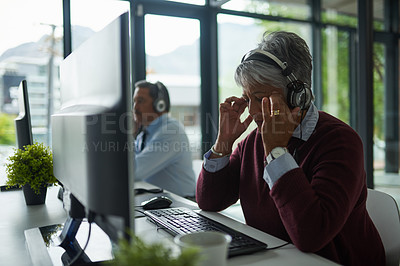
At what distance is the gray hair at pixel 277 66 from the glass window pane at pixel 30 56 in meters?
2.25

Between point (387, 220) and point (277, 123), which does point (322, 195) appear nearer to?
point (277, 123)

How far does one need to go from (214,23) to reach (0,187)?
2472 mm

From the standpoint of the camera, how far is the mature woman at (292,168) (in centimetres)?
98

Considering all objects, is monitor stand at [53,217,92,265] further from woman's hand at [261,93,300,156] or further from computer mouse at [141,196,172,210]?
woman's hand at [261,93,300,156]

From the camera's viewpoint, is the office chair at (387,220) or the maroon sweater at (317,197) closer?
the maroon sweater at (317,197)

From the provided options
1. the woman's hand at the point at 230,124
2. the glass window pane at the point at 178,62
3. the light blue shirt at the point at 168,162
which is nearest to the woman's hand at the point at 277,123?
the woman's hand at the point at 230,124

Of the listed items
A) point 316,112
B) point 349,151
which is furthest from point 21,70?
point 349,151

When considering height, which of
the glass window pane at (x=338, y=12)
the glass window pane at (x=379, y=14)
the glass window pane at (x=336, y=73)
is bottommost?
the glass window pane at (x=336, y=73)

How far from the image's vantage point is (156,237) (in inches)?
42.4

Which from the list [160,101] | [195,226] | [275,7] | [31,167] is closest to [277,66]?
[195,226]

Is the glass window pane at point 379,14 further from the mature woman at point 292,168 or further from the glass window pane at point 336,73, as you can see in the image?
the mature woman at point 292,168

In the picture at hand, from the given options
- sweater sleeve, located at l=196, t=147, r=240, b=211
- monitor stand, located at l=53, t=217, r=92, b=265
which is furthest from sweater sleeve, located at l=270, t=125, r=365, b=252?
monitor stand, located at l=53, t=217, r=92, b=265

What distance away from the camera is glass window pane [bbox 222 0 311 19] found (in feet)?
11.8

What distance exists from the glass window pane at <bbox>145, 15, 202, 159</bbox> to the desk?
1.82 m
